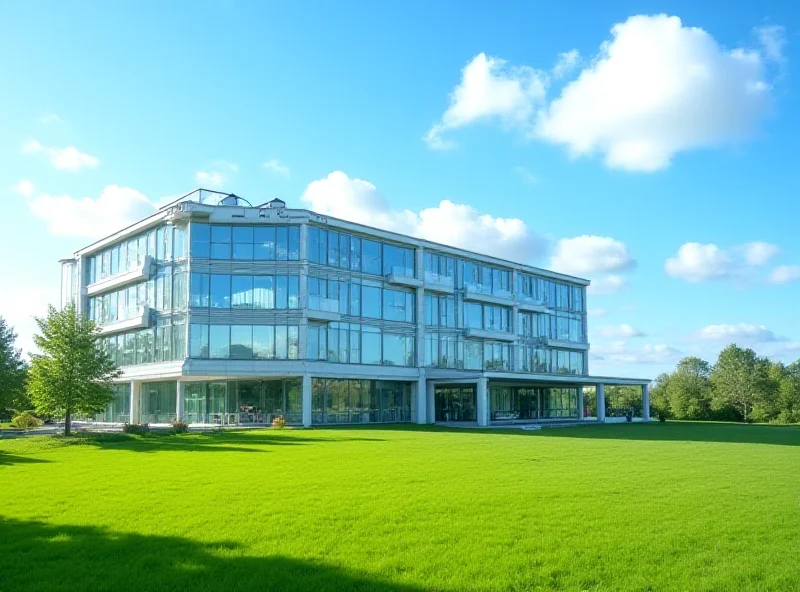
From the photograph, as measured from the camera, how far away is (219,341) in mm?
48156

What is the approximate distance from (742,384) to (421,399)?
48.6m

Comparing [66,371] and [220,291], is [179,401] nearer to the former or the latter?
[220,291]

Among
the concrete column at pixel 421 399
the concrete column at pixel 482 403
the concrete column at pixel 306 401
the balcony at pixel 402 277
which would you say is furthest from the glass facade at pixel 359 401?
the concrete column at pixel 482 403

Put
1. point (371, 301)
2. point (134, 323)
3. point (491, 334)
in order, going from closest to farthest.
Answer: point (134, 323) → point (371, 301) → point (491, 334)

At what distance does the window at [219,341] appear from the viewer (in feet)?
158

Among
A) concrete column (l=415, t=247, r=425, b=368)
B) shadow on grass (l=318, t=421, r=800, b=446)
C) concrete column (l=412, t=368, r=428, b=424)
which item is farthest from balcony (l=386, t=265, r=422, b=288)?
shadow on grass (l=318, t=421, r=800, b=446)

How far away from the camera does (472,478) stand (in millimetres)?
17188

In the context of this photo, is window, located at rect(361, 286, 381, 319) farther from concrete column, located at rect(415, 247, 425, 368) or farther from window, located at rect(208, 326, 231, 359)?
window, located at rect(208, 326, 231, 359)

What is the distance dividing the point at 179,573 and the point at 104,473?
10.7 metres

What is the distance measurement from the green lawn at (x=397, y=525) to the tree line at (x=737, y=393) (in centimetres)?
6427

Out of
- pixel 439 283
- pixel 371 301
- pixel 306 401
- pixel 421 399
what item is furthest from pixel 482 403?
pixel 439 283

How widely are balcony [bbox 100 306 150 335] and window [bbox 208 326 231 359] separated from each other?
636 centimetres

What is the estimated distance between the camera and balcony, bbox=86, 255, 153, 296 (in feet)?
170

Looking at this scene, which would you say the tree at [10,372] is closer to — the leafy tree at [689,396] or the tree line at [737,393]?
the tree line at [737,393]
